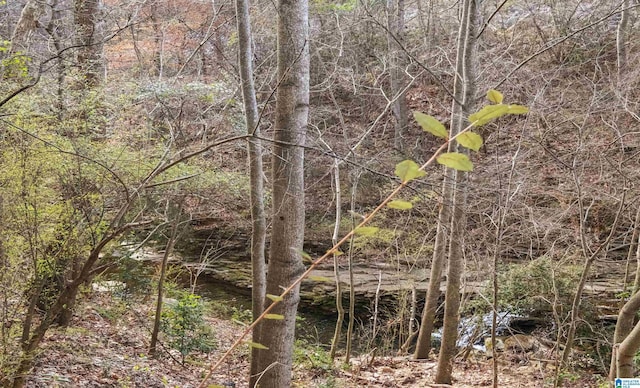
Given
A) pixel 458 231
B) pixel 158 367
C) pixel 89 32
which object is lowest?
pixel 158 367

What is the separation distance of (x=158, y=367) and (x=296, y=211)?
4.11 metres

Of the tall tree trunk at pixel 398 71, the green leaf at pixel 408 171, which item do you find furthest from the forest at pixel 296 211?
the tall tree trunk at pixel 398 71

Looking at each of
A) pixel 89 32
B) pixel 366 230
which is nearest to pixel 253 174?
pixel 89 32

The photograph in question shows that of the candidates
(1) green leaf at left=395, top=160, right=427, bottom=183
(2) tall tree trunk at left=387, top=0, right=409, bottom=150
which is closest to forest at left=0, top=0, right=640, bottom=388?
(1) green leaf at left=395, top=160, right=427, bottom=183

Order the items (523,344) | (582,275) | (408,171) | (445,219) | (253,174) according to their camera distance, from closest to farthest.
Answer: (408,171)
(253,174)
(582,275)
(445,219)
(523,344)

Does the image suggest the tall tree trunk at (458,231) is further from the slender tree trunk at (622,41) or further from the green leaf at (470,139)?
the slender tree trunk at (622,41)

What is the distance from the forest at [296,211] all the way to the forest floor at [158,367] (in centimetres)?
5

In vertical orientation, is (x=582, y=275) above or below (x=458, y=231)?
below

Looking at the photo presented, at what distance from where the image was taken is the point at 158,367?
715 centimetres

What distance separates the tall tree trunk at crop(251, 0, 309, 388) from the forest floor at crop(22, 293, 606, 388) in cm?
188

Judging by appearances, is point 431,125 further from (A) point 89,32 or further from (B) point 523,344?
(B) point 523,344

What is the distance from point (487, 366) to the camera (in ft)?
29.2

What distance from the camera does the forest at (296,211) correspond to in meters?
4.30

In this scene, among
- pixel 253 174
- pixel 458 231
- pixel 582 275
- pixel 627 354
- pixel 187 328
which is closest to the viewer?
pixel 627 354
